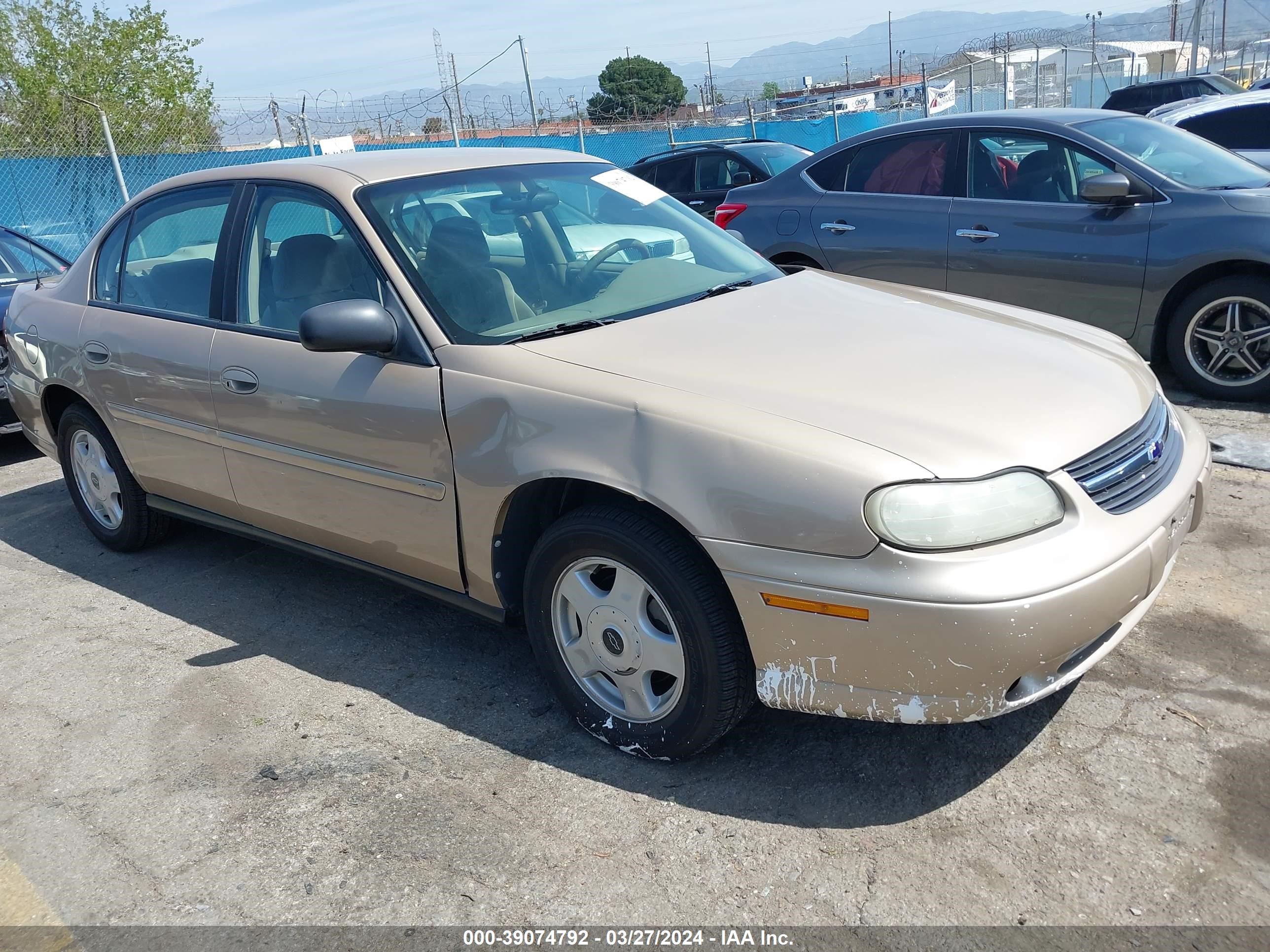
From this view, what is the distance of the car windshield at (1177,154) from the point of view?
588cm

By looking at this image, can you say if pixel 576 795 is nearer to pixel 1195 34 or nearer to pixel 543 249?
pixel 543 249

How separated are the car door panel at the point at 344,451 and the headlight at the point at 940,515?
1.33m

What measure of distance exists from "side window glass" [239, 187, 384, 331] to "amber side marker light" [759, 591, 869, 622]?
1628mm

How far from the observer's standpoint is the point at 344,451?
3.44 meters

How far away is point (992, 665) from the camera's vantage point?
2.42 meters

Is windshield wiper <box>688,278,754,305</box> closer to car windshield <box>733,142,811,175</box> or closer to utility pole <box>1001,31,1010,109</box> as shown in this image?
car windshield <box>733,142,811,175</box>

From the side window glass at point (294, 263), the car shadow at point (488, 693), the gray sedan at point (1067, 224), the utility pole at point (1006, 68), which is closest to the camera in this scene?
the car shadow at point (488, 693)

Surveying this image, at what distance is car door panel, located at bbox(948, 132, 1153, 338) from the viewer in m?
5.78

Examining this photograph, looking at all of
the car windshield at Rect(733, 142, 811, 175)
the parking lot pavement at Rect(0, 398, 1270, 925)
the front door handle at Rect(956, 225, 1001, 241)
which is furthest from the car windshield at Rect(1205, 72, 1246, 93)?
the parking lot pavement at Rect(0, 398, 1270, 925)

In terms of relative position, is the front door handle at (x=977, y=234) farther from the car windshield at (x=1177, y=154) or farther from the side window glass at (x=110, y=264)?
the side window glass at (x=110, y=264)

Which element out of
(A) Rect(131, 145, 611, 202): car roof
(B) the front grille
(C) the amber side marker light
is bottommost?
(C) the amber side marker light

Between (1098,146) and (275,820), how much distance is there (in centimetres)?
545

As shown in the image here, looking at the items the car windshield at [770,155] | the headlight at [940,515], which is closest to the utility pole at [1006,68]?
the car windshield at [770,155]

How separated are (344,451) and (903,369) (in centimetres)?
176
